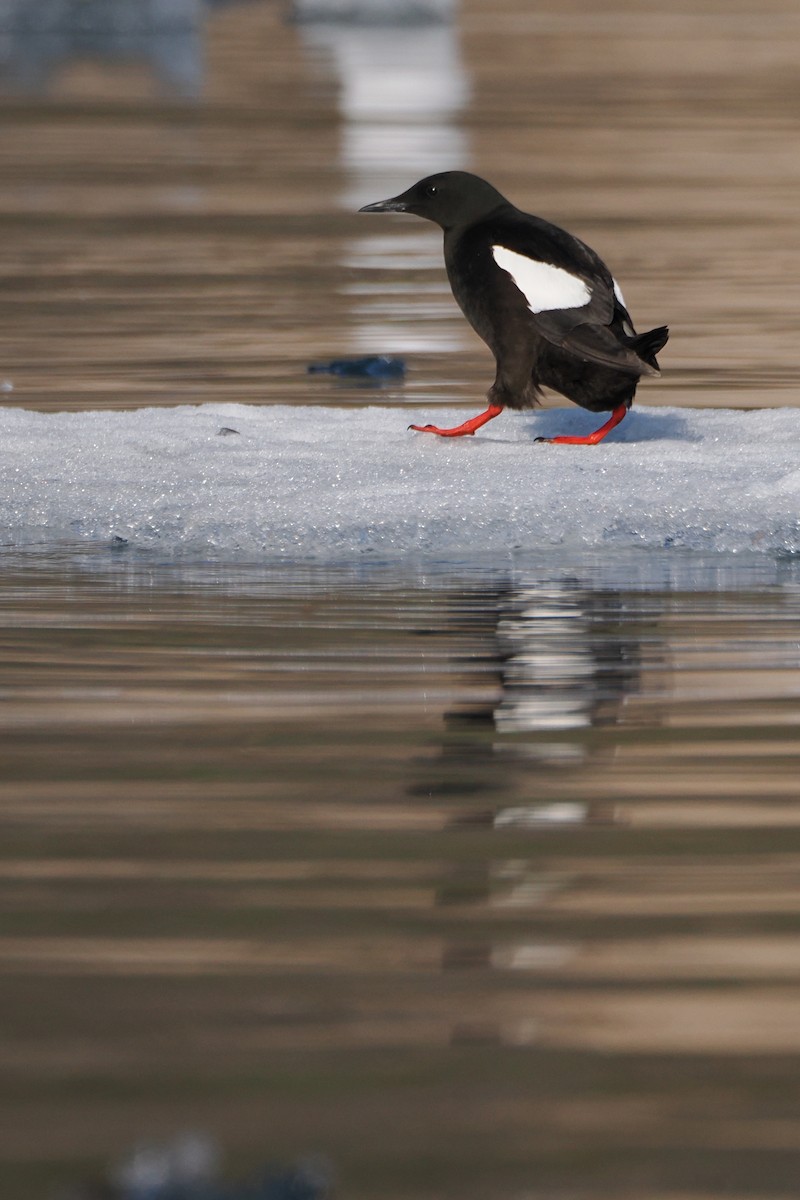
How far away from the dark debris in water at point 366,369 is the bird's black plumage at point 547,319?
1.92 metres

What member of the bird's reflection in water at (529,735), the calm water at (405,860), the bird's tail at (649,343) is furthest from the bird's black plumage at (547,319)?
the bird's reflection in water at (529,735)

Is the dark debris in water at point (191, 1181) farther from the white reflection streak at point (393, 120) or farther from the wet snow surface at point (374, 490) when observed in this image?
the white reflection streak at point (393, 120)

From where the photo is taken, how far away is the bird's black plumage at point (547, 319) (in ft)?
22.3

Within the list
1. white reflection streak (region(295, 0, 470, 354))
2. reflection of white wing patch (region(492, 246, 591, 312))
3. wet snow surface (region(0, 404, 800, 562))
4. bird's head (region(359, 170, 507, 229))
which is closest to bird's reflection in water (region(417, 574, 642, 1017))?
wet snow surface (region(0, 404, 800, 562))

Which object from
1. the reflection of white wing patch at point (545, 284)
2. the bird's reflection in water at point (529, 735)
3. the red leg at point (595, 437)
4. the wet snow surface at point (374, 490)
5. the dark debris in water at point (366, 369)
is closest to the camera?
A: the bird's reflection in water at point (529, 735)

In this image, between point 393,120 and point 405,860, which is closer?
point 405,860

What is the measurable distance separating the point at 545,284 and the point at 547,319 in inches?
4.3

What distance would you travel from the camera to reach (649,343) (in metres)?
6.77

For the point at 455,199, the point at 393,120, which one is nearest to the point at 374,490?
the point at 455,199

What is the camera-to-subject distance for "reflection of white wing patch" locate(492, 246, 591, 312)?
270 inches

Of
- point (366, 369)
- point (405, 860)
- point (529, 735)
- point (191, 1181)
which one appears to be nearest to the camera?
point (191, 1181)

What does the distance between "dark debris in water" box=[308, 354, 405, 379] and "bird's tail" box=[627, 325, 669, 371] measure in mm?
2330

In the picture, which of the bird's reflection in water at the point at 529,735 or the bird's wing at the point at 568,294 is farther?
the bird's wing at the point at 568,294

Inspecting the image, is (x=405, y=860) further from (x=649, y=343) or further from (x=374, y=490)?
(x=649, y=343)
